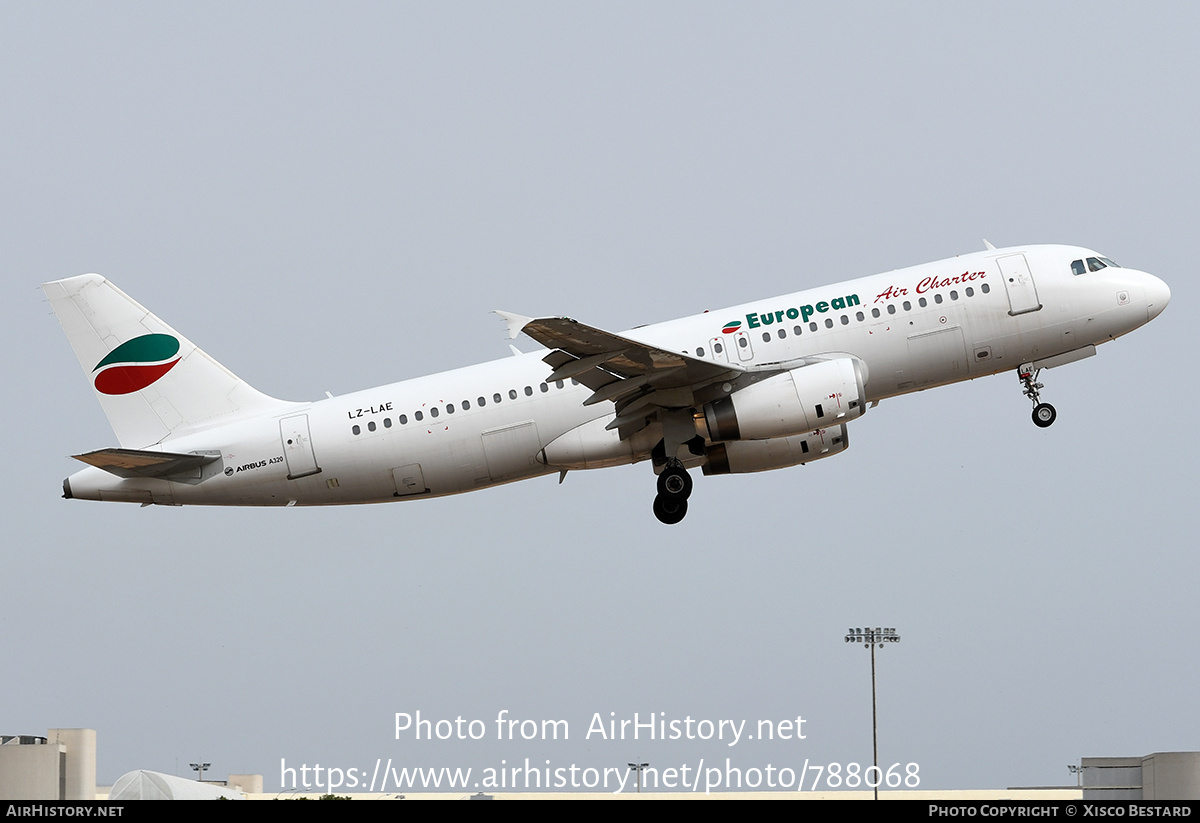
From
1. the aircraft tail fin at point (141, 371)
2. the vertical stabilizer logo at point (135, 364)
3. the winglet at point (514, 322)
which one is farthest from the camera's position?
the vertical stabilizer logo at point (135, 364)

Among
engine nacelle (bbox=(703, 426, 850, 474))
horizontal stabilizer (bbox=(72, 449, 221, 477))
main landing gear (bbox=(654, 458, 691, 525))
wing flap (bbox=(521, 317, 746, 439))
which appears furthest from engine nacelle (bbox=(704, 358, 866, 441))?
horizontal stabilizer (bbox=(72, 449, 221, 477))

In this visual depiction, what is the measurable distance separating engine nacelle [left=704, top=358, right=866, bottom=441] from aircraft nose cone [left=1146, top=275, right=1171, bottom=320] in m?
8.44

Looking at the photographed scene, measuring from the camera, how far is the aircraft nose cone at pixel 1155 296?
37125 millimetres

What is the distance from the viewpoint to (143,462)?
3628 cm

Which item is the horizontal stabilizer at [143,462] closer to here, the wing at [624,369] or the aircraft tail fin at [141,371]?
the aircraft tail fin at [141,371]

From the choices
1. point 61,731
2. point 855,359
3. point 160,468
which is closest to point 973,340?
point 855,359

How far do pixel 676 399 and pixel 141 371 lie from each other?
15.0 meters

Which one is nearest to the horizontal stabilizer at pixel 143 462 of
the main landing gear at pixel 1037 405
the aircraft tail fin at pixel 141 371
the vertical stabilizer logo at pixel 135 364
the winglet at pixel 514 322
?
the aircraft tail fin at pixel 141 371

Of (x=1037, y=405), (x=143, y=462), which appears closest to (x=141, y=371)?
(x=143, y=462)

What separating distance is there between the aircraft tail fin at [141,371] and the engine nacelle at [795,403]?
1225cm

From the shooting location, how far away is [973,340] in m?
35.9

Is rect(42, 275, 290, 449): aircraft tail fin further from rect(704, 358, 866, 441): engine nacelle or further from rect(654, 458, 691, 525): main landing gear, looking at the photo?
rect(704, 358, 866, 441): engine nacelle
